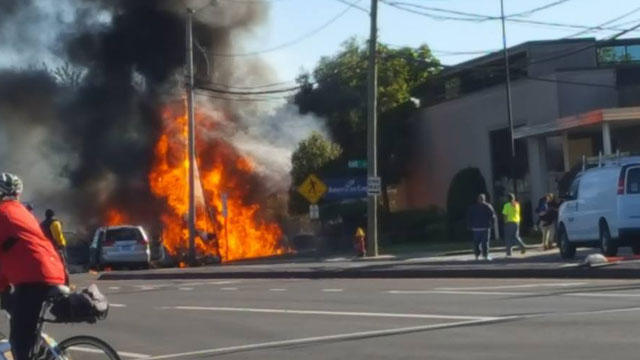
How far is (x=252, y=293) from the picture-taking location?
68.2 ft

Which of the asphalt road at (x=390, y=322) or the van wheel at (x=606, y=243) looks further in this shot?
the van wheel at (x=606, y=243)

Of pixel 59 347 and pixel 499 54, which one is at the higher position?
pixel 499 54

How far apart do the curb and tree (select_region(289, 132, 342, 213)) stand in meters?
19.4

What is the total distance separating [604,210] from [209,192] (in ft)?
81.0

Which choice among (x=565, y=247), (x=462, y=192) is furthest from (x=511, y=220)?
(x=462, y=192)

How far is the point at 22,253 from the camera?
25.2ft

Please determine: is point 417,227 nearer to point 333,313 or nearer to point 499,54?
point 499,54

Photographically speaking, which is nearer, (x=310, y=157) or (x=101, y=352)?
(x=101, y=352)

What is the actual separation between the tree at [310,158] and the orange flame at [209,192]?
3.61 meters

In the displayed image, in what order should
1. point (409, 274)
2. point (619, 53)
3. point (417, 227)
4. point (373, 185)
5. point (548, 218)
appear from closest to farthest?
point (409, 274) → point (548, 218) → point (373, 185) → point (619, 53) → point (417, 227)

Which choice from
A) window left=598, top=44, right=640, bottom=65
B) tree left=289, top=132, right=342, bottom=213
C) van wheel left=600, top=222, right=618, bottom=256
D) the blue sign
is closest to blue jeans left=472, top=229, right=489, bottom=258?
van wheel left=600, top=222, right=618, bottom=256

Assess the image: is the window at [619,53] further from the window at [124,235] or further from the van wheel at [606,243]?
the van wheel at [606,243]

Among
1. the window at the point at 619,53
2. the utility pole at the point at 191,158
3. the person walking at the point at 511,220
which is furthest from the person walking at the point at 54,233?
the window at the point at 619,53

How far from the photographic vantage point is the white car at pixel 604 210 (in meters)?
23.5
